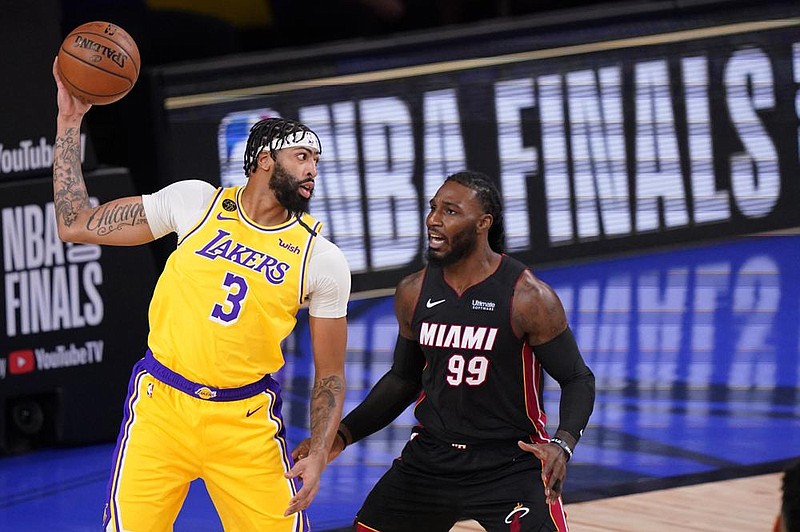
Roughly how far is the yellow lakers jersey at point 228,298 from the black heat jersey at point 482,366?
1.76 ft

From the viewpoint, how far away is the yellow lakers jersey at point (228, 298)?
4.71 meters

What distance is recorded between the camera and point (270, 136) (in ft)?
16.0

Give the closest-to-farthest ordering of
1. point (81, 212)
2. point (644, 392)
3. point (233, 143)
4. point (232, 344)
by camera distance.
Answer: point (232, 344), point (81, 212), point (644, 392), point (233, 143)

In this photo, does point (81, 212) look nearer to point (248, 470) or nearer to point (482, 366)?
point (248, 470)

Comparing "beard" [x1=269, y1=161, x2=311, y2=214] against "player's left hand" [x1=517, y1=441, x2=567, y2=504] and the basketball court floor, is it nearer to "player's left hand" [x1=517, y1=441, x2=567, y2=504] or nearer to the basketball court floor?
"player's left hand" [x1=517, y1=441, x2=567, y2=504]

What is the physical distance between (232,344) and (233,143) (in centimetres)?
506

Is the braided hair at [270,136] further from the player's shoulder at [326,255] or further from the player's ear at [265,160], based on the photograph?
the player's shoulder at [326,255]

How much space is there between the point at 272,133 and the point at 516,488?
1459mm

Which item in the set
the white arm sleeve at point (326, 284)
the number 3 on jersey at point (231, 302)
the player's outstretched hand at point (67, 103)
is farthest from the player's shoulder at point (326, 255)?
the player's outstretched hand at point (67, 103)

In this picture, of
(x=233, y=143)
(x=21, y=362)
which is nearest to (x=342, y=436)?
(x=21, y=362)

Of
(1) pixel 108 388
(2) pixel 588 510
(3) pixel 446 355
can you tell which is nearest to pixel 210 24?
(1) pixel 108 388

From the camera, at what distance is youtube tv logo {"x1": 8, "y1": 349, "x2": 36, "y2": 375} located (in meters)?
7.70

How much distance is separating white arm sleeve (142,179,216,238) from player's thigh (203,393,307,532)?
642 millimetres

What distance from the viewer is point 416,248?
1031cm
